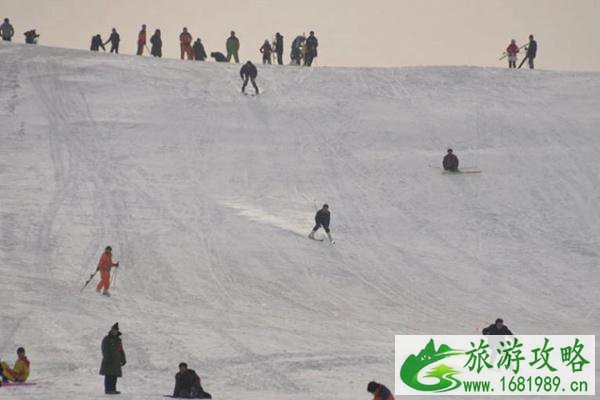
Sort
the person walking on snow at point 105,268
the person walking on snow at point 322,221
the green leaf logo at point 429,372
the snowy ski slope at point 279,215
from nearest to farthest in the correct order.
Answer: the green leaf logo at point 429,372
the snowy ski slope at point 279,215
the person walking on snow at point 105,268
the person walking on snow at point 322,221

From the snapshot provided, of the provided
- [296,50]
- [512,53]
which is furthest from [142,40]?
[512,53]

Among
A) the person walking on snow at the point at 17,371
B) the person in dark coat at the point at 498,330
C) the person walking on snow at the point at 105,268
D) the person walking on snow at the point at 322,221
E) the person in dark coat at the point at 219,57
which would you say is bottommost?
the person walking on snow at the point at 17,371

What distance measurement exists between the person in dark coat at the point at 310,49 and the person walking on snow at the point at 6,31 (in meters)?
11.1

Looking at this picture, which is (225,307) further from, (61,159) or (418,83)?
(418,83)

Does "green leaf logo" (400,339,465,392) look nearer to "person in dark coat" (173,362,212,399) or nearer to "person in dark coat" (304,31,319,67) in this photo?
"person in dark coat" (173,362,212,399)

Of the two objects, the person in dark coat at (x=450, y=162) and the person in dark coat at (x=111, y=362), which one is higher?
the person in dark coat at (x=450, y=162)

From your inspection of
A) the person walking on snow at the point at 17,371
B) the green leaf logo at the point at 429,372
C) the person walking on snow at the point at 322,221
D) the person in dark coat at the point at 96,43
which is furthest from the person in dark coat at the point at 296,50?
the person walking on snow at the point at 17,371

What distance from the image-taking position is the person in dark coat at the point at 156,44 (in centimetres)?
4975

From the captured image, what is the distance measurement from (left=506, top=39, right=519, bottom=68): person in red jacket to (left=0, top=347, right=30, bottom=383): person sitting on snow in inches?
1298

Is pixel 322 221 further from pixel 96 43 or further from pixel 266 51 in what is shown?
pixel 96 43

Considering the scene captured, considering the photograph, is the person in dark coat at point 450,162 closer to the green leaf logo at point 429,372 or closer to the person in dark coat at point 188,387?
the green leaf logo at point 429,372

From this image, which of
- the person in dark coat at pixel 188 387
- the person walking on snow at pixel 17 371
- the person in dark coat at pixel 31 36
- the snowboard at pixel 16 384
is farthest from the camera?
the person in dark coat at pixel 31 36

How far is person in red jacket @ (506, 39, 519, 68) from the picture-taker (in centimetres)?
4919

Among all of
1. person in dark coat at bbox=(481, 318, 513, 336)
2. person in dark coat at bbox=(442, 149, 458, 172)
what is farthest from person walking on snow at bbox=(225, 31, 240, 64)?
person in dark coat at bbox=(481, 318, 513, 336)
